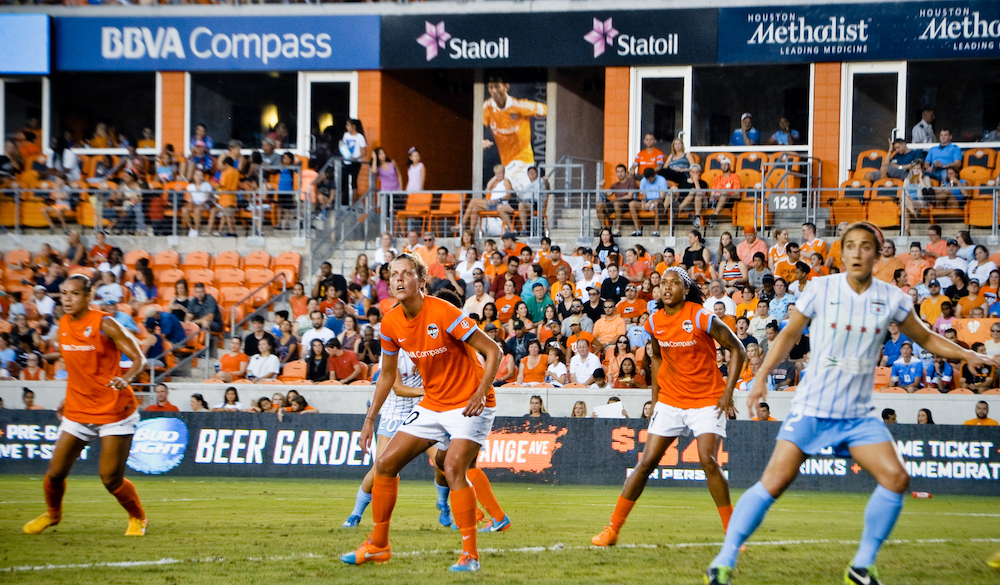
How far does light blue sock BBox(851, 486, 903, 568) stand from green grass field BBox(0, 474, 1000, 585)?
74cm

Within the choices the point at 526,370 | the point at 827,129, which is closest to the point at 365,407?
the point at 526,370

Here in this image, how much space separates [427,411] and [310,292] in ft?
45.2

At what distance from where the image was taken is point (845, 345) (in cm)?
619

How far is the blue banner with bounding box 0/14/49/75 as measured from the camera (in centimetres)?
2497

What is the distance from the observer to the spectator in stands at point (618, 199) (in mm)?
20484

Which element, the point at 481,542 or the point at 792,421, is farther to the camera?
the point at 481,542

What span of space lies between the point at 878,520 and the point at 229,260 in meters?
17.1

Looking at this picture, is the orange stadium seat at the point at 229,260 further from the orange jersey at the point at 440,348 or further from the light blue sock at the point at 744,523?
the light blue sock at the point at 744,523

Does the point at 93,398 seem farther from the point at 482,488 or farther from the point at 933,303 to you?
the point at 933,303

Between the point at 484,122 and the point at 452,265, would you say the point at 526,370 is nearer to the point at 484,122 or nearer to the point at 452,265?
the point at 452,265

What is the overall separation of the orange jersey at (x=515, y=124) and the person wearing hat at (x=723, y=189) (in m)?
5.85

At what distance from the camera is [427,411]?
7.51 metres

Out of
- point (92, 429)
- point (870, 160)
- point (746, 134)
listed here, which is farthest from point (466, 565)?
point (746, 134)

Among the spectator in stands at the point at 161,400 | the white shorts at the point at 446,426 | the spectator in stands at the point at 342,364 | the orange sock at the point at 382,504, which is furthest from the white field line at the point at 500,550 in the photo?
the spectator in stands at the point at 161,400
